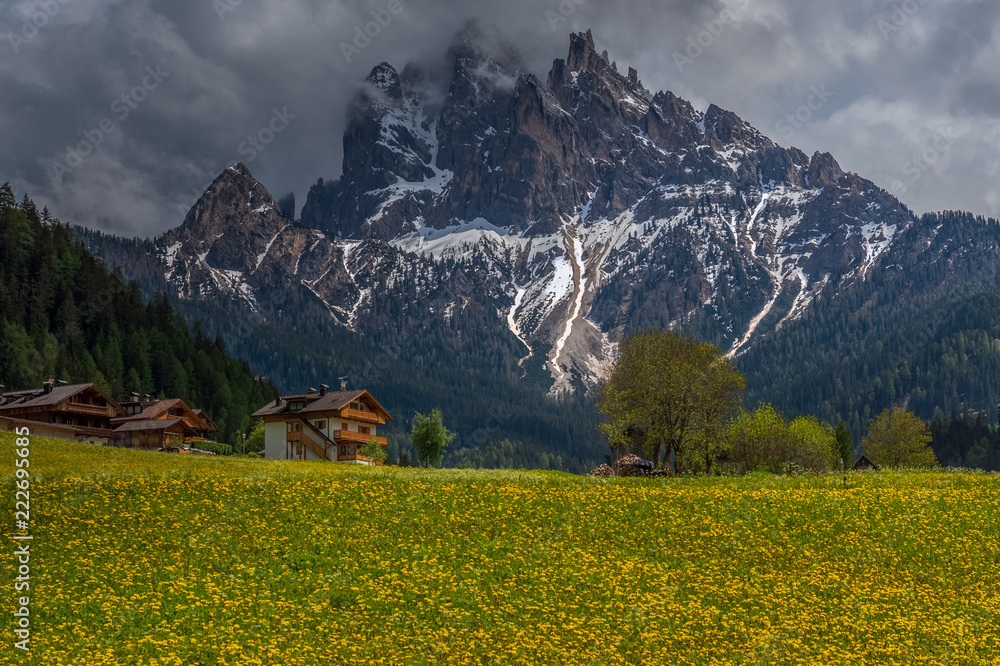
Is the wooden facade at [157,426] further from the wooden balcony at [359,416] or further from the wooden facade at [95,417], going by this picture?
the wooden balcony at [359,416]

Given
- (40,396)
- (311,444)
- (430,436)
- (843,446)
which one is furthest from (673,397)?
(40,396)

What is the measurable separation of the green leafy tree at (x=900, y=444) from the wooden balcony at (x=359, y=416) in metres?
77.4

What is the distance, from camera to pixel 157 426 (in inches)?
4540

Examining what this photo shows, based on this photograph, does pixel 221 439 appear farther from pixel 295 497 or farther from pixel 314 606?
pixel 314 606

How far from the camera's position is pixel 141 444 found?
116m

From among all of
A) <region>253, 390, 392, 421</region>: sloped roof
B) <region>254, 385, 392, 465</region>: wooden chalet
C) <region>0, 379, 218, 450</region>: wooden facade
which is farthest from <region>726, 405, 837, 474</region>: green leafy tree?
<region>0, 379, 218, 450</region>: wooden facade

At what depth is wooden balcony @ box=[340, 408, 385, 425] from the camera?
4323 inches

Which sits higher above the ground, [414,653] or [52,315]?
[52,315]

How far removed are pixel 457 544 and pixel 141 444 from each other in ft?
305

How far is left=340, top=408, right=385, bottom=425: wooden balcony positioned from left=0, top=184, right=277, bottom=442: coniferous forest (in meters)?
46.5

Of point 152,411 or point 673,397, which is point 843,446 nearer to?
point 673,397

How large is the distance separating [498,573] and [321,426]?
82.7m

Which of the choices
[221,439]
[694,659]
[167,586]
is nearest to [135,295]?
[221,439]

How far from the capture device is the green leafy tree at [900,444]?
136125 mm
